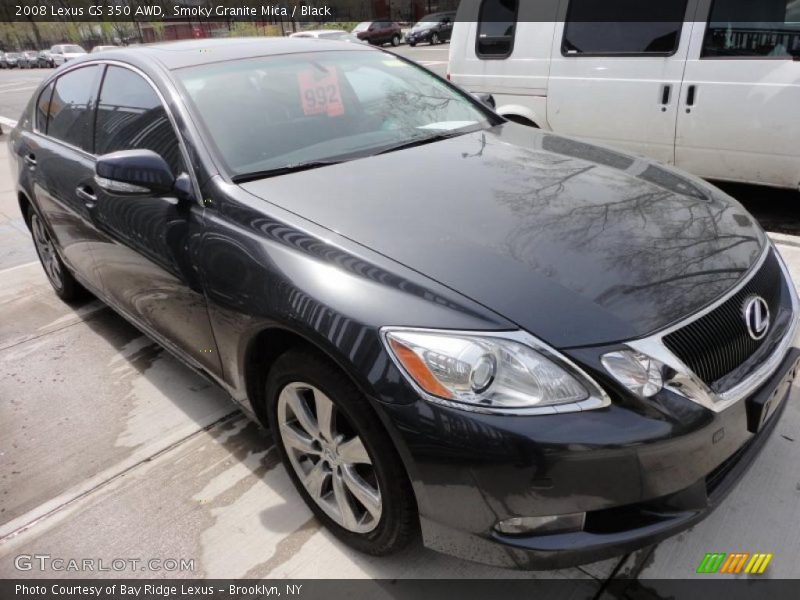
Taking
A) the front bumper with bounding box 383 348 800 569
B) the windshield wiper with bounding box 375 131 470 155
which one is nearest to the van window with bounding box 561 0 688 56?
the windshield wiper with bounding box 375 131 470 155

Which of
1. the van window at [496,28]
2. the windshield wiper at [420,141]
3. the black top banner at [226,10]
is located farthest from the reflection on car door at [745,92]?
the black top banner at [226,10]

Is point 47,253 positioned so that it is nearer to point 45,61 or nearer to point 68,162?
point 68,162

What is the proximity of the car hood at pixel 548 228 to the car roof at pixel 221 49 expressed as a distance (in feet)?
2.96

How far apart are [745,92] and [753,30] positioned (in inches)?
16.3

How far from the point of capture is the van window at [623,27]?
457 cm

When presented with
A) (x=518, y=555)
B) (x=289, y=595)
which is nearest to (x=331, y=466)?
(x=289, y=595)

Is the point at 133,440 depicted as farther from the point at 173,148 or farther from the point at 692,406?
the point at 692,406

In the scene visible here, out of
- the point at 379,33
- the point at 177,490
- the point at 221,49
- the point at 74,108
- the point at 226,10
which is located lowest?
the point at 177,490

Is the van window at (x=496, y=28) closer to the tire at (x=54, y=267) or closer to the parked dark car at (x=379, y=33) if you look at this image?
the tire at (x=54, y=267)

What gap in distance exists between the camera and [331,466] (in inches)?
80.5

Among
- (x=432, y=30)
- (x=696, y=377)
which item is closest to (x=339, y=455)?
(x=696, y=377)

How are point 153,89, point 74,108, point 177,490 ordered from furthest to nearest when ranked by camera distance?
point 74,108 → point 153,89 → point 177,490

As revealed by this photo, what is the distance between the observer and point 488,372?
1.57 m

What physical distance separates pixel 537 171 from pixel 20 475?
8.21 ft
